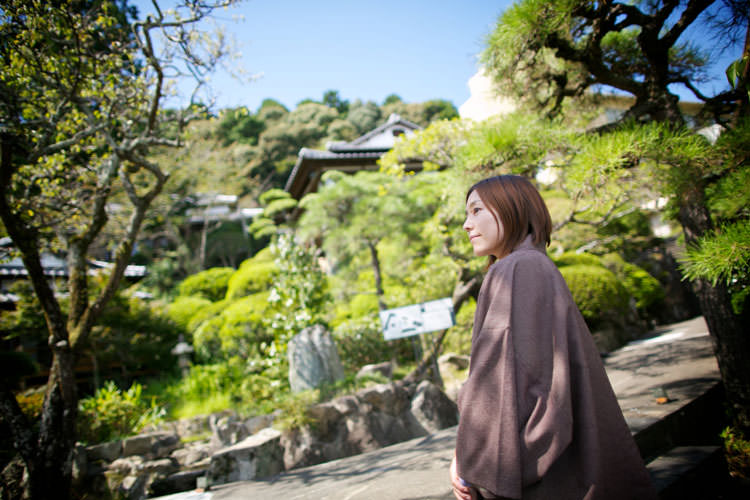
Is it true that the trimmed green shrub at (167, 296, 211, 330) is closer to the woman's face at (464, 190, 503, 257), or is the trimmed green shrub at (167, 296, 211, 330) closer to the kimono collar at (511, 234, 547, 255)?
the woman's face at (464, 190, 503, 257)

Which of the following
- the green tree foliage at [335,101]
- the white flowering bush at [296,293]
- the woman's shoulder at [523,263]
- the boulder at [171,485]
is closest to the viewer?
the woman's shoulder at [523,263]

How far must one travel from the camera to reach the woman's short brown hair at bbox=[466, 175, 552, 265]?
1.45 m

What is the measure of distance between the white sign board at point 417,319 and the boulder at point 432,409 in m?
0.81

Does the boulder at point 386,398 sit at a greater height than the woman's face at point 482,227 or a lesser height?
lesser

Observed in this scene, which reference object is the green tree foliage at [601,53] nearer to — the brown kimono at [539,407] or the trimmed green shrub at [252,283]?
the brown kimono at [539,407]

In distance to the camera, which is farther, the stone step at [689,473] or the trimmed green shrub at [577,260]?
the trimmed green shrub at [577,260]

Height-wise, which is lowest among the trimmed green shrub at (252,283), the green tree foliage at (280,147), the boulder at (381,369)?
the boulder at (381,369)

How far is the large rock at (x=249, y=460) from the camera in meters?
3.67

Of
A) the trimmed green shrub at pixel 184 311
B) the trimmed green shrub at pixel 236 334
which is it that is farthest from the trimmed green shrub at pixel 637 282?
the trimmed green shrub at pixel 184 311

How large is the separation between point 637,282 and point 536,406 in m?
11.2

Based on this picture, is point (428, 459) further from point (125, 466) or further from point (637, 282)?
point (637, 282)

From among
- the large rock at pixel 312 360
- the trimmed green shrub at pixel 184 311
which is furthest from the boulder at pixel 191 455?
the trimmed green shrub at pixel 184 311

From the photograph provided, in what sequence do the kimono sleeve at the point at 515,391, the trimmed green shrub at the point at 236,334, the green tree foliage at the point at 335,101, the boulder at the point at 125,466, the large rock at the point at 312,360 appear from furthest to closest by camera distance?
the green tree foliage at the point at 335,101 → the trimmed green shrub at the point at 236,334 → the large rock at the point at 312,360 → the boulder at the point at 125,466 → the kimono sleeve at the point at 515,391

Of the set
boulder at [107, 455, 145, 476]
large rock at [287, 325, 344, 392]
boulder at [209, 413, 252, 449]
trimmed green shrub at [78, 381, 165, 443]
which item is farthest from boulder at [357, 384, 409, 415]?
trimmed green shrub at [78, 381, 165, 443]
